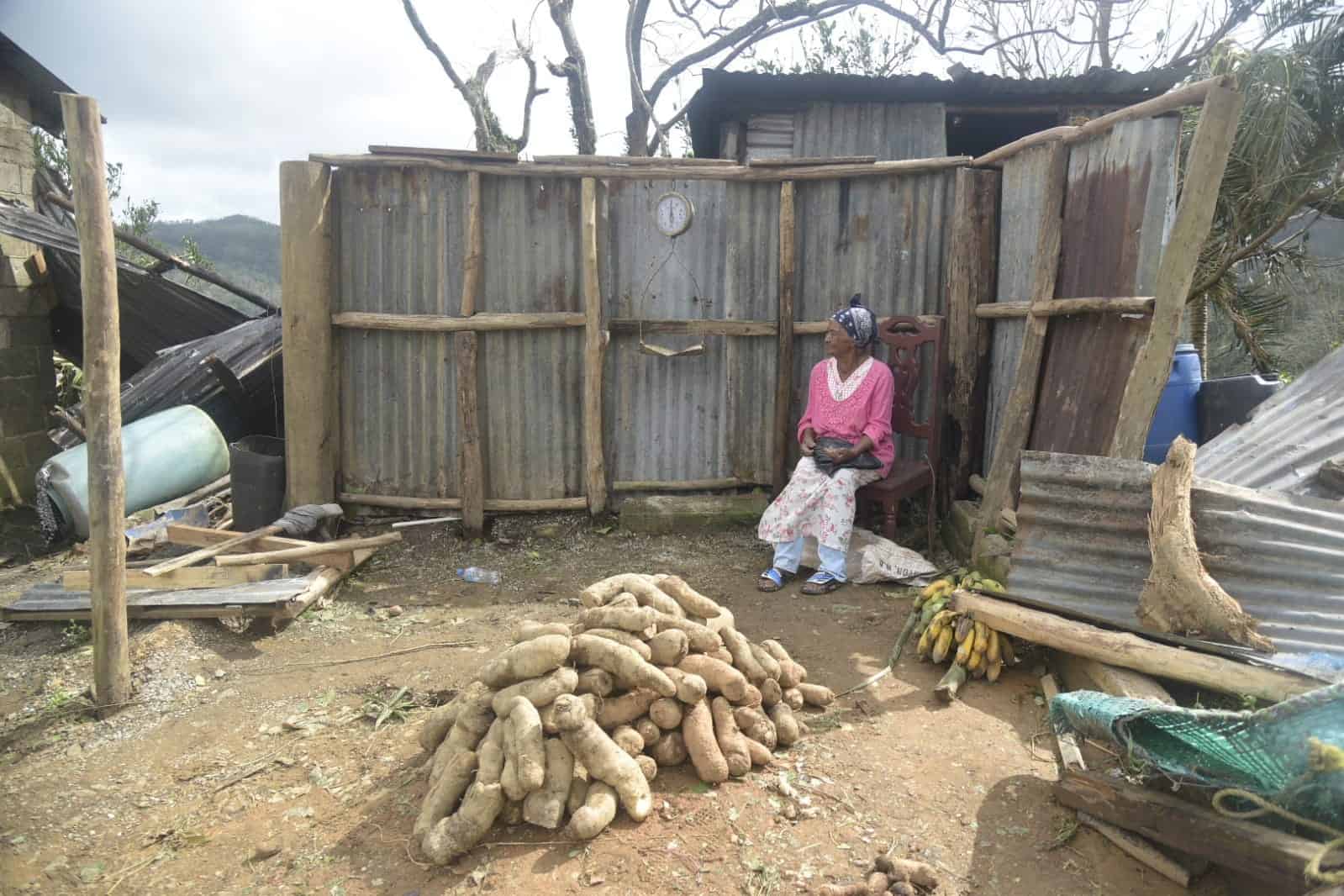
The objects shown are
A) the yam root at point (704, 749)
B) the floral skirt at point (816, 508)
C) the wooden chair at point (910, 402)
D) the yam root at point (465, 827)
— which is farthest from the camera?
the wooden chair at point (910, 402)

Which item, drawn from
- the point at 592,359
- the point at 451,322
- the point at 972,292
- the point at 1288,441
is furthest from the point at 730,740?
the point at 451,322

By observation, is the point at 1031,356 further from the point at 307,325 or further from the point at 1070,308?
the point at 307,325

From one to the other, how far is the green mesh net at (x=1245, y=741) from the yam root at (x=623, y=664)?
1.41 metres

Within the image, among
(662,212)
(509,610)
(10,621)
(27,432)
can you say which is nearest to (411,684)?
(509,610)

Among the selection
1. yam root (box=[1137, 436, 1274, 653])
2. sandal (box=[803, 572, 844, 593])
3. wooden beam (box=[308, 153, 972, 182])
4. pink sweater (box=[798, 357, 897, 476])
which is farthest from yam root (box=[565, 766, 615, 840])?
wooden beam (box=[308, 153, 972, 182])

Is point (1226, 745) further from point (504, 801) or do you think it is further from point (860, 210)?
point (860, 210)

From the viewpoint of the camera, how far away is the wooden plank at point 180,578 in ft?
16.4

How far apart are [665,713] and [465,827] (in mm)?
783

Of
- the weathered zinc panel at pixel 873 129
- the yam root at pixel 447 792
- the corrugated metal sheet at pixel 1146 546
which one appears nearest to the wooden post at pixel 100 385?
the yam root at pixel 447 792

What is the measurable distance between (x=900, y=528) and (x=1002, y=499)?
124cm

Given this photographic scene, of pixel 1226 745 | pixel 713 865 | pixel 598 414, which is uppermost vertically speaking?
pixel 598 414

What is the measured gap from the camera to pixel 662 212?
21.2 ft

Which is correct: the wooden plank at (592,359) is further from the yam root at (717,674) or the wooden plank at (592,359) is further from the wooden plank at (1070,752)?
the wooden plank at (1070,752)

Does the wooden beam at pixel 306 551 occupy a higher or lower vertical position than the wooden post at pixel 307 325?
lower
